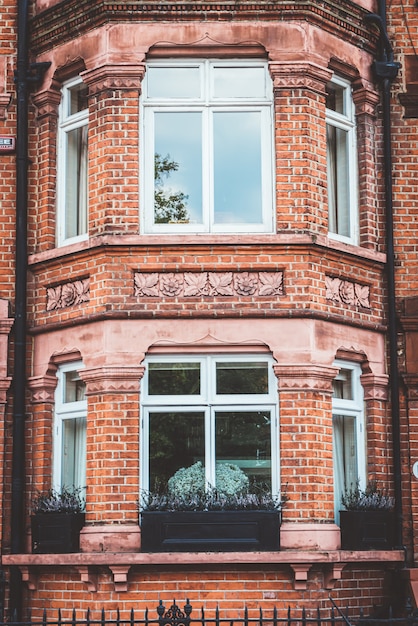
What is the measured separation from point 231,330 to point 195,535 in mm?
2324

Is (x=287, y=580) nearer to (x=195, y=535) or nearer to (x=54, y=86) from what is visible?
(x=195, y=535)

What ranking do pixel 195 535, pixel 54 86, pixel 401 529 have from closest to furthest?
pixel 195 535, pixel 401 529, pixel 54 86

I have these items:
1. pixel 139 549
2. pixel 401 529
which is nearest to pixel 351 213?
pixel 401 529

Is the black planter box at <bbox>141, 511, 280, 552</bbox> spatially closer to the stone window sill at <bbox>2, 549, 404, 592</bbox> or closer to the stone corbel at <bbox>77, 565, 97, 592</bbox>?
the stone window sill at <bbox>2, 549, 404, 592</bbox>

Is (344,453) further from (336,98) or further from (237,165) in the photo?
(336,98)

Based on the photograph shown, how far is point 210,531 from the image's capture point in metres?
12.2

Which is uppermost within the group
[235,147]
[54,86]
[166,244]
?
[54,86]

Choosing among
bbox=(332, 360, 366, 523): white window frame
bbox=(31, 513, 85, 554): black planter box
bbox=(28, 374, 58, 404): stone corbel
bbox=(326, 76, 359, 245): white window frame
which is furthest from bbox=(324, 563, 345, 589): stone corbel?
bbox=(326, 76, 359, 245): white window frame

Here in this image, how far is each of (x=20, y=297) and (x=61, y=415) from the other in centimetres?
150

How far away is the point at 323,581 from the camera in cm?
1233

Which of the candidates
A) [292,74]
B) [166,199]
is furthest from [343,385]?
[292,74]

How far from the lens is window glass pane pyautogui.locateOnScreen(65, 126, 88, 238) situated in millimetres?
13867

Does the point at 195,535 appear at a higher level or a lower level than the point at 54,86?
lower

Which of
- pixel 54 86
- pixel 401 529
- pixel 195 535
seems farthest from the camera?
pixel 54 86
